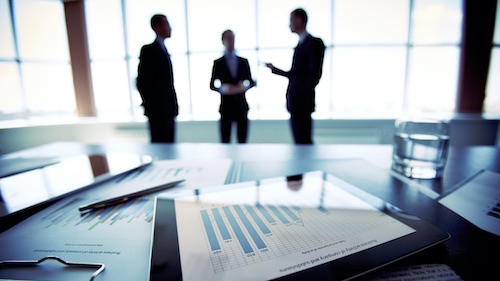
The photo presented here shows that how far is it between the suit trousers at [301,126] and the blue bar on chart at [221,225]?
14.1 inches

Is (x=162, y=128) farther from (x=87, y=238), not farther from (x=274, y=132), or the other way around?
(x=274, y=132)

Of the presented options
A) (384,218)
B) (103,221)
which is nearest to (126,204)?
(103,221)

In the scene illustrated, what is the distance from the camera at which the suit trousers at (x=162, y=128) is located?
1.89 ft

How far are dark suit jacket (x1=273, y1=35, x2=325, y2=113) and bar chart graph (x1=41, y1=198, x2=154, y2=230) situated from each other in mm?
370

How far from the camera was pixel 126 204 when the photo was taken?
34 cm

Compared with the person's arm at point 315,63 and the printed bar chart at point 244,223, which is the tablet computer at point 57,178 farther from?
the person's arm at point 315,63

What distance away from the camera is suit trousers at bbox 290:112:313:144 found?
1.89 ft

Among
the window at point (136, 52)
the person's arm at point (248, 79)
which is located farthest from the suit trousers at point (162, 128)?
the person's arm at point (248, 79)

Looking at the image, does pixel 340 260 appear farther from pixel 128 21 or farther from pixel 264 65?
pixel 128 21

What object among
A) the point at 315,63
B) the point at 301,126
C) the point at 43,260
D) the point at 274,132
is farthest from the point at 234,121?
the point at 274,132

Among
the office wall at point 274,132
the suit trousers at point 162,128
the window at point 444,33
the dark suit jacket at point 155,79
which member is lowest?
the office wall at point 274,132

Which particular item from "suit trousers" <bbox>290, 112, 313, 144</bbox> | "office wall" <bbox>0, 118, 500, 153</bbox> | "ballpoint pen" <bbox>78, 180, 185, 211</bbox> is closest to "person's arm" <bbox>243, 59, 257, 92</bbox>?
"suit trousers" <bbox>290, 112, 313, 144</bbox>

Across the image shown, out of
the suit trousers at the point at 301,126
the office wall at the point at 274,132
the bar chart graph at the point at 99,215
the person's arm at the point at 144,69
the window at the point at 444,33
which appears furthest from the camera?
the window at the point at 444,33

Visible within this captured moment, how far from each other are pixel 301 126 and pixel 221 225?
452 mm
